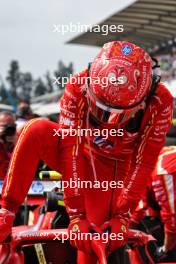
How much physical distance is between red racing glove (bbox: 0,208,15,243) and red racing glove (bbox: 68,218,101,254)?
36 centimetres

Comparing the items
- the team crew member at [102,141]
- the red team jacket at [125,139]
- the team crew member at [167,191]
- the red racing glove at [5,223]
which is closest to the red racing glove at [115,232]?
the team crew member at [102,141]

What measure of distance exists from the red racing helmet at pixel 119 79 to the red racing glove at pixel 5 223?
0.77 metres

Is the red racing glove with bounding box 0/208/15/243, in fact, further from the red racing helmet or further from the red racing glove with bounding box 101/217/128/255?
the red racing helmet

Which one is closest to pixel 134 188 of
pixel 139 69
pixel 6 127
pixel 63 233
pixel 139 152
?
pixel 139 152

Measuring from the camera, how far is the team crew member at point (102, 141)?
3332 millimetres

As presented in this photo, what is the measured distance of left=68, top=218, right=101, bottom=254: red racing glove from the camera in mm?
3291

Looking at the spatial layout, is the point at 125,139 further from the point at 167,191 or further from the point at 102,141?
the point at 167,191

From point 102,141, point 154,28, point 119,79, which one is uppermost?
point 119,79

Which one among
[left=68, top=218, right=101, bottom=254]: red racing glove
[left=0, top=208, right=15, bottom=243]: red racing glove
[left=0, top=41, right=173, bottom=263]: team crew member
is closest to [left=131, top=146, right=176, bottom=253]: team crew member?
[left=0, top=41, right=173, bottom=263]: team crew member

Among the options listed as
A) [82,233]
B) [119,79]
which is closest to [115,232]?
[82,233]

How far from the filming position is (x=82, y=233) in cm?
330

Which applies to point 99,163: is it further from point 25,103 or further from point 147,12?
point 147,12

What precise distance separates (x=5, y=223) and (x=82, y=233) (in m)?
0.47

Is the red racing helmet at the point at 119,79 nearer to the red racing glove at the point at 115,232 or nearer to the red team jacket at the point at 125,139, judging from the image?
the red team jacket at the point at 125,139
